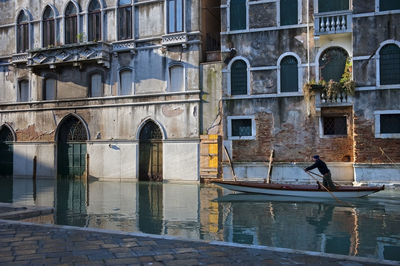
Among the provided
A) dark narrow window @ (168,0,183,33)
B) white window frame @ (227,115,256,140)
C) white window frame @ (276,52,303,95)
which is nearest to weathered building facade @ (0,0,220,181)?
dark narrow window @ (168,0,183,33)

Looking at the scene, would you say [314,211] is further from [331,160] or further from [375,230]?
[331,160]

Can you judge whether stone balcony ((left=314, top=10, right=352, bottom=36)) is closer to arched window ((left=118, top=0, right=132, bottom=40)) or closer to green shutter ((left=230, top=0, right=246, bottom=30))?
green shutter ((left=230, top=0, right=246, bottom=30))

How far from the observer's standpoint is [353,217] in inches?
395

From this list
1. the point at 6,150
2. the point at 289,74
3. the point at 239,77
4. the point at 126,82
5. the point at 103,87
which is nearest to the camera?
the point at 289,74

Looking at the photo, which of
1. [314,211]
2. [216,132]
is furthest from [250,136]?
[314,211]

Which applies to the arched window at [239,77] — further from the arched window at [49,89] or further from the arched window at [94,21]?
the arched window at [49,89]

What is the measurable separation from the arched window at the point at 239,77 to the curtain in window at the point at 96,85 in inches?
275

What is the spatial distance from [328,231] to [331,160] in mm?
8467

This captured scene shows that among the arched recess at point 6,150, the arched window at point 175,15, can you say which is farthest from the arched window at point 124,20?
the arched recess at point 6,150

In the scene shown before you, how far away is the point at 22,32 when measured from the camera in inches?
899

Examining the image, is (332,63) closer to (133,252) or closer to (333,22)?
(333,22)

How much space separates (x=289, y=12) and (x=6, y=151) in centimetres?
1666

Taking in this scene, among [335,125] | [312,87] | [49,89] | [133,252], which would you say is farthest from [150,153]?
[133,252]

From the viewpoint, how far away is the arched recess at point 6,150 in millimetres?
22922
